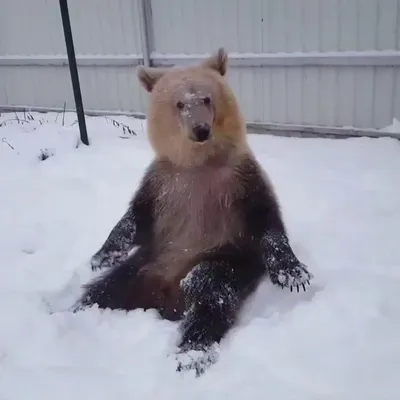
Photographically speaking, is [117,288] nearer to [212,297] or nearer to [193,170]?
[212,297]

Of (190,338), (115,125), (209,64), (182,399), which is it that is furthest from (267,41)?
(182,399)

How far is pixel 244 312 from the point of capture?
279 centimetres

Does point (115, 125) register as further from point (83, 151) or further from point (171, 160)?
point (171, 160)

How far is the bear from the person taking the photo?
2721mm

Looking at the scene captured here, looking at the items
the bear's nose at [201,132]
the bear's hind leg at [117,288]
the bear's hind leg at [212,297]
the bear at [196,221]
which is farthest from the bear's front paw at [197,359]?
the bear's nose at [201,132]

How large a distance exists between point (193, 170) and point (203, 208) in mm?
207

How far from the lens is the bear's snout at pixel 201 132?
2597 millimetres

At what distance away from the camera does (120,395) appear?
2160 mm

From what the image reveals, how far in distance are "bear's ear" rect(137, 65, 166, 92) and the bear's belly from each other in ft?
1.85

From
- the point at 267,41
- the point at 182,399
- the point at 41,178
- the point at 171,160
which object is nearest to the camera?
the point at 182,399

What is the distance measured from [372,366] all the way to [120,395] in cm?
100

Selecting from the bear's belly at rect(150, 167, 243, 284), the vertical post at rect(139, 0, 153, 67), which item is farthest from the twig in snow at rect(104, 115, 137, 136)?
the bear's belly at rect(150, 167, 243, 284)

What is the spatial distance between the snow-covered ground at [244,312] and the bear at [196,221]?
0.16 m

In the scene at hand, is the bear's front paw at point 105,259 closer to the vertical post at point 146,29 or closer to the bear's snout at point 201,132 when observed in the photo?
the bear's snout at point 201,132
